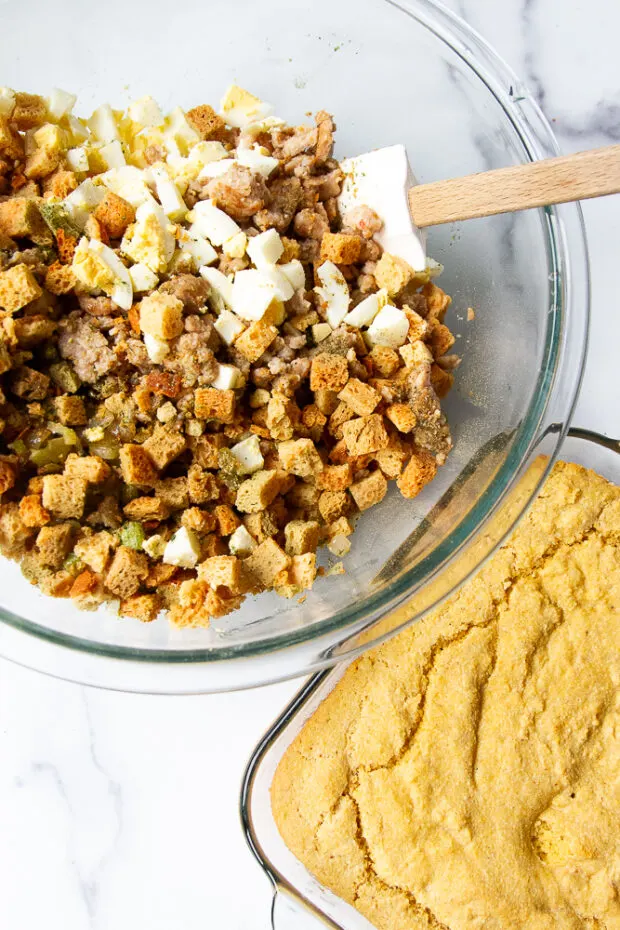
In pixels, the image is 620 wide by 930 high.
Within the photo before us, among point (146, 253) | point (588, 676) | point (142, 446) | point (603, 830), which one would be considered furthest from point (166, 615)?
point (603, 830)

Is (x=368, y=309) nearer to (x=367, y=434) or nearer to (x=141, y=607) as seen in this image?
(x=367, y=434)

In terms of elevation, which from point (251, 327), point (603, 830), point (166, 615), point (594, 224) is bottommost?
point (603, 830)

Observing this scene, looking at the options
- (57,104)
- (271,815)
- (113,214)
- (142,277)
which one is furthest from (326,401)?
(271,815)

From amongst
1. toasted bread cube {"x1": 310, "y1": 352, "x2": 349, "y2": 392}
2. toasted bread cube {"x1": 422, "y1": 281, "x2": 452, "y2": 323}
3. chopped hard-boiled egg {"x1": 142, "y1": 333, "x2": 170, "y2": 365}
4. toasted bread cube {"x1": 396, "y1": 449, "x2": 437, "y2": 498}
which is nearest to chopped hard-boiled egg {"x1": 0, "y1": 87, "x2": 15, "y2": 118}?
chopped hard-boiled egg {"x1": 142, "y1": 333, "x2": 170, "y2": 365}

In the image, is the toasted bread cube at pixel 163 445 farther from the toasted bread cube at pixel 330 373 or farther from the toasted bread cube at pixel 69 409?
the toasted bread cube at pixel 330 373

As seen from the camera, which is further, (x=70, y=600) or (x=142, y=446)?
(x=70, y=600)

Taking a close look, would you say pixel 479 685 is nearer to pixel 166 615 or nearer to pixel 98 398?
pixel 166 615
